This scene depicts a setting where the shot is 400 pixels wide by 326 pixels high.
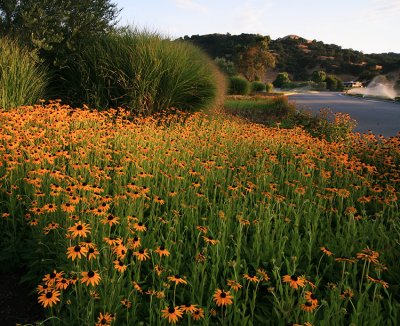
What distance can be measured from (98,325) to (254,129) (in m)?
7.16

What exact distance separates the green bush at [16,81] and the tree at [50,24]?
1472 mm

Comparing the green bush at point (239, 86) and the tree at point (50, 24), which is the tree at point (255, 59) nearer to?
the green bush at point (239, 86)

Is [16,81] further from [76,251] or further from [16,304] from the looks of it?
[76,251]

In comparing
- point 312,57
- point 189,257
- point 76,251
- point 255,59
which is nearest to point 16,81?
point 189,257

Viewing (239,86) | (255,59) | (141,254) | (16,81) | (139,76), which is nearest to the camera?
(141,254)

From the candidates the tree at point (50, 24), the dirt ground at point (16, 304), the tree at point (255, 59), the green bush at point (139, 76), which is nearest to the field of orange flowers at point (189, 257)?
the dirt ground at point (16, 304)

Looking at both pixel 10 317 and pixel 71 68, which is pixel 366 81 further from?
pixel 10 317

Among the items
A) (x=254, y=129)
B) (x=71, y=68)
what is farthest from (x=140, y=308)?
(x=71, y=68)

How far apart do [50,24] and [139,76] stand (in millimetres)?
4426

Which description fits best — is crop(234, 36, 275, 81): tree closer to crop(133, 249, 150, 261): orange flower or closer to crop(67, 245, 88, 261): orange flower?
crop(133, 249, 150, 261): orange flower

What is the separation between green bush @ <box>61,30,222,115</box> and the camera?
10055 mm

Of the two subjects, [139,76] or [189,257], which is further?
[139,76]

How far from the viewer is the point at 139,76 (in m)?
9.68

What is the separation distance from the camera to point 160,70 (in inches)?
400
